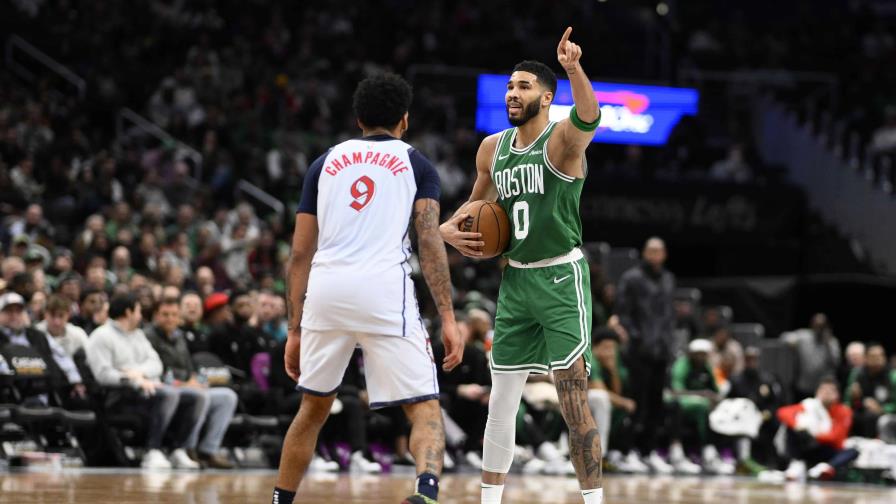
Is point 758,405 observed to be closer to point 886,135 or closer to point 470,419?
point 470,419

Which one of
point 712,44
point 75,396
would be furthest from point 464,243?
point 712,44

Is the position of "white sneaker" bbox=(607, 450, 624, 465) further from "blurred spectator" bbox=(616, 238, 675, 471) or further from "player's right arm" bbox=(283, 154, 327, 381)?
"player's right arm" bbox=(283, 154, 327, 381)

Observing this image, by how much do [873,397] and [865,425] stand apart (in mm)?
1078

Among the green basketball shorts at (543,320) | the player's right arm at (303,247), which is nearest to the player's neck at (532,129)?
the green basketball shorts at (543,320)

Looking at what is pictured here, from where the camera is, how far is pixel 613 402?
47.8 ft

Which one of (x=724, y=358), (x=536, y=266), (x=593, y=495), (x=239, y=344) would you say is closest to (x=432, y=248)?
(x=536, y=266)

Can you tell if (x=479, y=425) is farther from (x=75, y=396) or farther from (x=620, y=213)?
(x=620, y=213)

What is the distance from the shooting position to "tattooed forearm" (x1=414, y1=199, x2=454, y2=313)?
634cm

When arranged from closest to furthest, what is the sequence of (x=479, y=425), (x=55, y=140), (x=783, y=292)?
(x=479, y=425) → (x=55, y=140) → (x=783, y=292)

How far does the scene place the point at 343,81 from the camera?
2245 cm

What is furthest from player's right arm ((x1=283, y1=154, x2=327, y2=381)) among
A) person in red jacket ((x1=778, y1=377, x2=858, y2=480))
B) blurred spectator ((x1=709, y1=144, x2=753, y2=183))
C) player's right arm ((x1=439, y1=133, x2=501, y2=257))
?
blurred spectator ((x1=709, y1=144, x2=753, y2=183))

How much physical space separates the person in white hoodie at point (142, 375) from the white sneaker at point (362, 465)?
1.51 meters

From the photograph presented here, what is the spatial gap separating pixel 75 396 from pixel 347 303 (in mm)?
6287

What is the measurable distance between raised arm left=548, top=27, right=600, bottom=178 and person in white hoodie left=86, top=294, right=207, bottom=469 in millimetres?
5785
